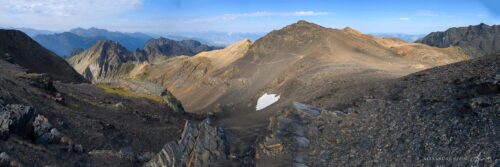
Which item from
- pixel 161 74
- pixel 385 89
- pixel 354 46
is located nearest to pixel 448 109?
pixel 385 89

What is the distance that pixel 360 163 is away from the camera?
83.8 ft

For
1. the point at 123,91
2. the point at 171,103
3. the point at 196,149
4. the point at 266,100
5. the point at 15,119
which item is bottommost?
the point at 266,100

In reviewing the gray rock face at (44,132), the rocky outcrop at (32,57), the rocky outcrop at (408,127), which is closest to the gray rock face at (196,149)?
the rocky outcrop at (408,127)

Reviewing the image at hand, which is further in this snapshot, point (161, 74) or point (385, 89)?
point (161, 74)

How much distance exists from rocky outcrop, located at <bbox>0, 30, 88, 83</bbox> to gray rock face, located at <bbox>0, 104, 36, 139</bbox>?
47.8m

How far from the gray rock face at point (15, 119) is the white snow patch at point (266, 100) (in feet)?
158

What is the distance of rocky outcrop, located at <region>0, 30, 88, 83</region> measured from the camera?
76613mm

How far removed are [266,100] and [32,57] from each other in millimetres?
40504

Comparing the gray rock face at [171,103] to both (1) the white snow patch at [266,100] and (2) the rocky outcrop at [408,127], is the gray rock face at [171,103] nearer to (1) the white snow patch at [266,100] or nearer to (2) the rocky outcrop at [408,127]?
(1) the white snow patch at [266,100]

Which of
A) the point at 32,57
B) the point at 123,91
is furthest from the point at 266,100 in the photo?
the point at 32,57

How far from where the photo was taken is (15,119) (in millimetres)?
26984

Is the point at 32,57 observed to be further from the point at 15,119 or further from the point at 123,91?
the point at 15,119

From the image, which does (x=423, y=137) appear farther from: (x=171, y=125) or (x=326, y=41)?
(x=326, y=41)

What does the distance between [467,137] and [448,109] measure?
420 centimetres
